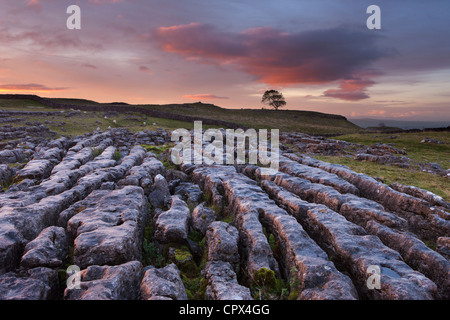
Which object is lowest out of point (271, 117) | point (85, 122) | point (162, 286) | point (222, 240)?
point (162, 286)

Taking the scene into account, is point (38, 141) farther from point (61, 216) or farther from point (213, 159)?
point (61, 216)

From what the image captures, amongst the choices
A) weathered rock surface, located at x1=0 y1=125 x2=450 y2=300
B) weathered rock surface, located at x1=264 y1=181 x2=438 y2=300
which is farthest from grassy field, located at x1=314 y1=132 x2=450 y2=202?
weathered rock surface, located at x1=264 y1=181 x2=438 y2=300

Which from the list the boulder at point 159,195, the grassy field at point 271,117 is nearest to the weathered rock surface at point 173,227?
the boulder at point 159,195

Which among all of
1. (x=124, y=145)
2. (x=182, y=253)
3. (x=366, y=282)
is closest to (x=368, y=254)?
→ (x=366, y=282)

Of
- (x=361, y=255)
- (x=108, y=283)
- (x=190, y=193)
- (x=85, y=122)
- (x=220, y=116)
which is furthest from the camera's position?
(x=220, y=116)

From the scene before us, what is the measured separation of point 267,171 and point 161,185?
787 cm

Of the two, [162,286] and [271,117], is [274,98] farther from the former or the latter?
[162,286]

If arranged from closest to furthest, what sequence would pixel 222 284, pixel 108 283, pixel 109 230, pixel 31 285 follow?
pixel 108 283 < pixel 31 285 < pixel 222 284 < pixel 109 230

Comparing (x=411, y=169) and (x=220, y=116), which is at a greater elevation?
(x=220, y=116)

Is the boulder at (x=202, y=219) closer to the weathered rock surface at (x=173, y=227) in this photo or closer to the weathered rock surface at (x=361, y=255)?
the weathered rock surface at (x=173, y=227)

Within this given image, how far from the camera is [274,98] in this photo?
472 feet

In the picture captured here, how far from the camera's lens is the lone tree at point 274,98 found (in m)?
144

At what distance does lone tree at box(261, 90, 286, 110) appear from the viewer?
143500mm

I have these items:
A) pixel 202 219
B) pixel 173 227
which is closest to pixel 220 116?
pixel 202 219
